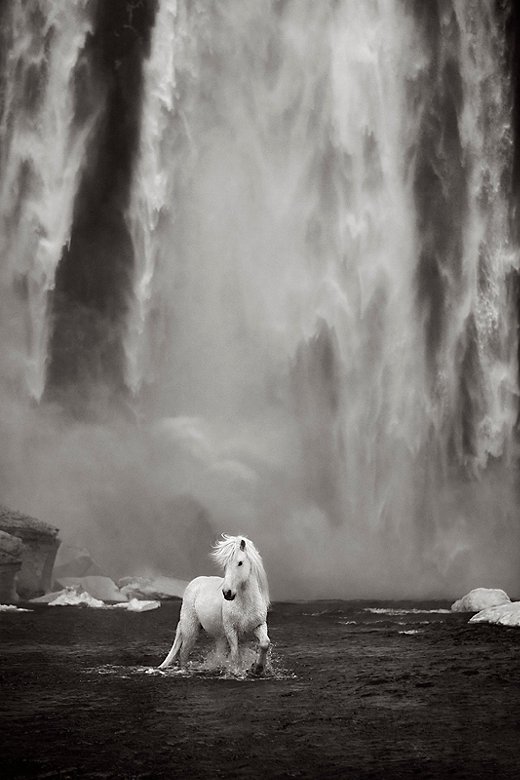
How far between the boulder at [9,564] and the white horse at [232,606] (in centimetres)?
5016

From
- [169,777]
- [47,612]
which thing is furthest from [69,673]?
[47,612]

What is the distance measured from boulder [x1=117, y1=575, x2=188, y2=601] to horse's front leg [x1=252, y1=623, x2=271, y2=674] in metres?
59.9

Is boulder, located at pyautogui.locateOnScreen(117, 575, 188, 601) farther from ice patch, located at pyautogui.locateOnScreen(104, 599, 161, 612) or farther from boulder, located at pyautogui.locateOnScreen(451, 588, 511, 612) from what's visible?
boulder, located at pyautogui.locateOnScreen(451, 588, 511, 612)

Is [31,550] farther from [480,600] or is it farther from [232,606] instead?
[232,606]

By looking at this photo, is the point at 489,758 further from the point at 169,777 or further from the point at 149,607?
the point at 149,607

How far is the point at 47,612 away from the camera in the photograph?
52656 millimetres

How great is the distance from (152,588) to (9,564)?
16783mm

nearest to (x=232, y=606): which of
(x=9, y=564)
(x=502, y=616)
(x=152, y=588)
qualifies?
(x=502, y=616)

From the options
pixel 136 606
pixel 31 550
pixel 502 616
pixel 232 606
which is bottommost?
pixel 136 606

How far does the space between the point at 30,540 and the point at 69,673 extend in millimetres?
57158

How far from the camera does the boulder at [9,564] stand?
6581cm

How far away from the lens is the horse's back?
60.6ft

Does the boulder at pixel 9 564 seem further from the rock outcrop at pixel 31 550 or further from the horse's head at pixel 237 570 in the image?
the horse's head at pixel 237 570

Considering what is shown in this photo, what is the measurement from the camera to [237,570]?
699 inches
